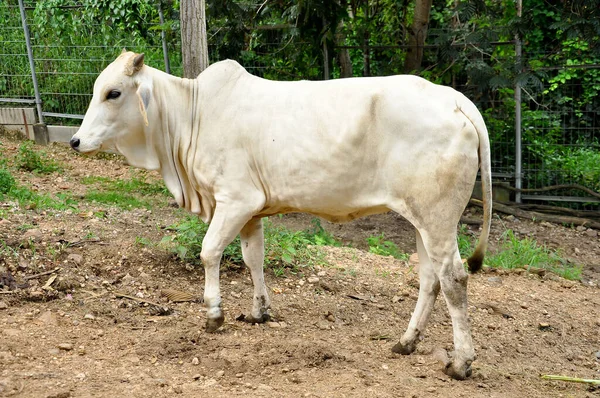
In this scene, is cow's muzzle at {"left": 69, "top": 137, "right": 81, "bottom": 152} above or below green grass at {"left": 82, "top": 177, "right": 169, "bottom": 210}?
above

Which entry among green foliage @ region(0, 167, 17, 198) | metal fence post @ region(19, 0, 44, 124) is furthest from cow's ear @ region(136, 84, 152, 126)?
metal fence post @ region(19, 0, 44, 124)

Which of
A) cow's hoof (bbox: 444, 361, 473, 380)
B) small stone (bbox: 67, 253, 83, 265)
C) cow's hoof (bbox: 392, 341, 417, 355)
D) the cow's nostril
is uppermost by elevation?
the cow's nostril

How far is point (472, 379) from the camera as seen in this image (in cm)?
423

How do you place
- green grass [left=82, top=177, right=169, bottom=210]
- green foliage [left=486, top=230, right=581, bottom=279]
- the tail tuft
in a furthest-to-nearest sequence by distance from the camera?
1. green grass [left=82, top=177, right=169, bottom=210]
2. green foliage [left=486, top=230, right=581, bottom=279]
3. the tail tuft

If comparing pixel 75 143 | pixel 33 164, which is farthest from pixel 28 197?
pixel 75 143

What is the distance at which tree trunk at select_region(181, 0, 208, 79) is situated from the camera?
583 cm

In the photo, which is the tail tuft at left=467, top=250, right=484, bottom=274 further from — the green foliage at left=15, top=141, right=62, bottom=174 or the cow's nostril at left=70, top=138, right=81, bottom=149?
the green foliage at left=15, top=141, right=62, bottom=174

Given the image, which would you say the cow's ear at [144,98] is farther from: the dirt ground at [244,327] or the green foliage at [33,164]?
the green foliage at [33,164]

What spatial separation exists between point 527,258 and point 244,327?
11.6 ft

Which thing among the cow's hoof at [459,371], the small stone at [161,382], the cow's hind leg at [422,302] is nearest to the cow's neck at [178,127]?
the small stone at [161,382]

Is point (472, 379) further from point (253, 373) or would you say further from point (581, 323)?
point (581, 323)

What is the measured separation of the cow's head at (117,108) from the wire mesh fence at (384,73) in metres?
4.27

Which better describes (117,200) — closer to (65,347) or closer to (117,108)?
(117,108)

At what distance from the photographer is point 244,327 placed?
484cm
